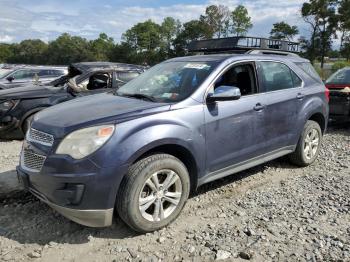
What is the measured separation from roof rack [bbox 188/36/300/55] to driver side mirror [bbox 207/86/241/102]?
1.38 meters

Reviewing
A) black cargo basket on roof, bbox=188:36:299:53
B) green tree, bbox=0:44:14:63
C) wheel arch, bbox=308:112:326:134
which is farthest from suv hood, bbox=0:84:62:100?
green tree, bbox=0:44:14:63

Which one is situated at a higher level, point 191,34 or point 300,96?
point 191,34

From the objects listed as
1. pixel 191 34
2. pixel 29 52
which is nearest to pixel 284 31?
pixel 191 34

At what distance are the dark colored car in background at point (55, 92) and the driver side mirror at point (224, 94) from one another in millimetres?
4119

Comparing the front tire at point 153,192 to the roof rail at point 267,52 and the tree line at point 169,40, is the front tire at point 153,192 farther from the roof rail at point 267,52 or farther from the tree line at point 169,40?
the tree line at point 169,40

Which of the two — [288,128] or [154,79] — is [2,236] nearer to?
[154,79]

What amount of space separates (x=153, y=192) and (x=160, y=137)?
0.54m

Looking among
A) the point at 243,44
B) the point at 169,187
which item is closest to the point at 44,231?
the point at 169,187

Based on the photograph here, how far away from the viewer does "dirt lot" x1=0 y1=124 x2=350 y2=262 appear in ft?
11.4

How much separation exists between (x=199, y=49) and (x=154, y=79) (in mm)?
1784

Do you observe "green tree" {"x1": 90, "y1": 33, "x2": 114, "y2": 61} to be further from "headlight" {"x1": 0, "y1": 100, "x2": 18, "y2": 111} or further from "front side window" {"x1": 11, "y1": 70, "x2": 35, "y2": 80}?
"headlight" {"x1": 0, "y1": 100, "x2": 18, "y2": 111}

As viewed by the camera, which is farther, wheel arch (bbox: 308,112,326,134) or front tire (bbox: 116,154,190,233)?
wheel arch (bbox: 308,112,326,134)

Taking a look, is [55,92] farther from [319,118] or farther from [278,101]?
[319,118]

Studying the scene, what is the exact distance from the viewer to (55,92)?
787cm
